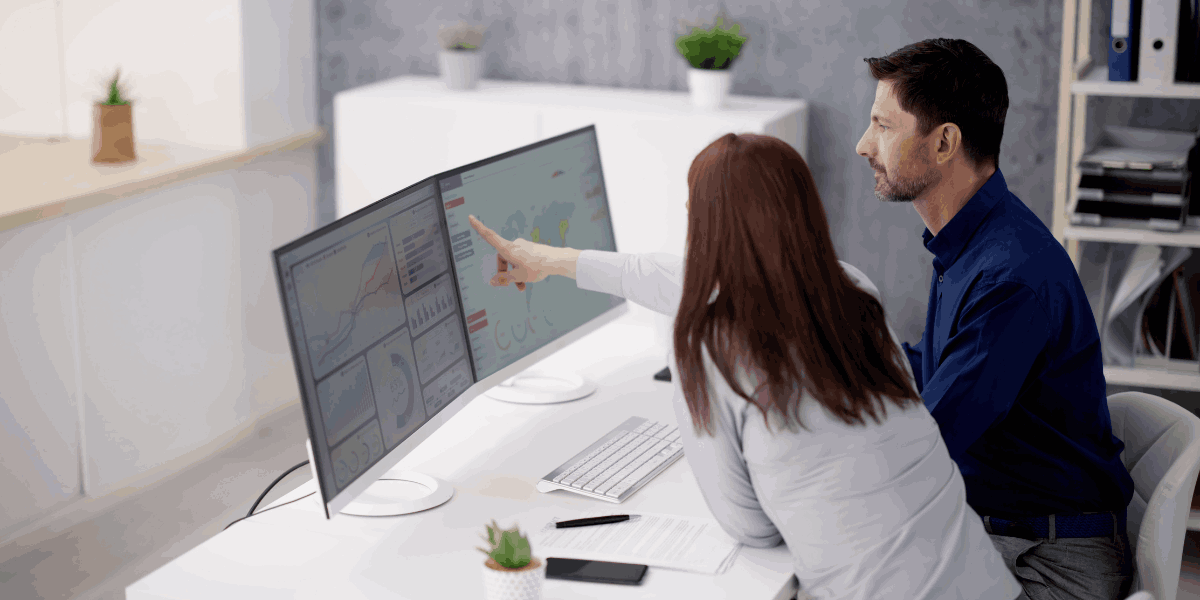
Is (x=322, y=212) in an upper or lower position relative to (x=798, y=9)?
lower

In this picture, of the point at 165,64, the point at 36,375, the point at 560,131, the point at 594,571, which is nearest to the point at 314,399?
the point at 594,571

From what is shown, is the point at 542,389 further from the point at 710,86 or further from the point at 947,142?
the point at 710,86

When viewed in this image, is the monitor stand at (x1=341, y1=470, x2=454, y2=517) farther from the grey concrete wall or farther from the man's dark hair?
the grey concrete wall

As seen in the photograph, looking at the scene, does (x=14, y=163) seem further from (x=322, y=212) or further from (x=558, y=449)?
(x=558, y=449)

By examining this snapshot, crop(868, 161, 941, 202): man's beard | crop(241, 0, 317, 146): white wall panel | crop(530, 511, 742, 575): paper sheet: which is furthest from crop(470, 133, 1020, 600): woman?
crop(241, 0, 317, 146): white wall panel

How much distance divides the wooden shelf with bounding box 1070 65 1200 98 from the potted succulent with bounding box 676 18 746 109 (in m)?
0.89

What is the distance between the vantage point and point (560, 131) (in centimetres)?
307

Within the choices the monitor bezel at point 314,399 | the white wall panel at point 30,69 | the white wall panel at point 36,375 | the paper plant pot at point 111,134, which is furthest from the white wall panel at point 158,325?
the monitor bezel at point 314,399

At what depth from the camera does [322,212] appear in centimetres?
379

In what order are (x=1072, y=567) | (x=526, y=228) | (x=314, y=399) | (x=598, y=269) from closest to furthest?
(x=314, y=399)
(x=1072, y=567)
(x=598, y=269)
(x=526, y=228)

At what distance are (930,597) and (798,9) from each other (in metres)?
2.15

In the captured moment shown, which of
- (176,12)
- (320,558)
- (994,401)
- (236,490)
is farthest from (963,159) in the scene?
(176,12)

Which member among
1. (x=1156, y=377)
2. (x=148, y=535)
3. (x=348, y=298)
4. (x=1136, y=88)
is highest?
(x=1136, y=88)

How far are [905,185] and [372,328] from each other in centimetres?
89
